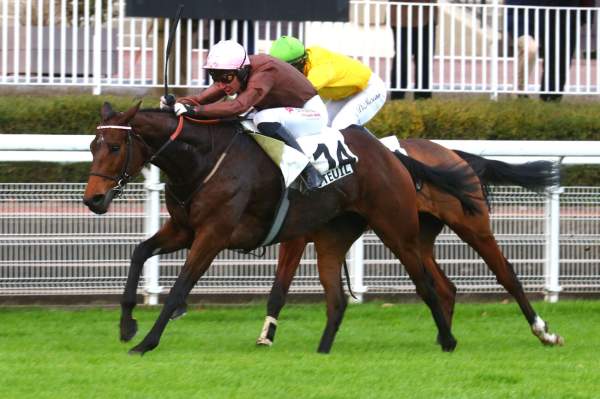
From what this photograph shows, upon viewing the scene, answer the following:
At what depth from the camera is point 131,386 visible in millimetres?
6109

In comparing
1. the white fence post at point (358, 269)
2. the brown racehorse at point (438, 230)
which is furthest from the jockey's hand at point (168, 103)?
the white fence post at point (358, 269)

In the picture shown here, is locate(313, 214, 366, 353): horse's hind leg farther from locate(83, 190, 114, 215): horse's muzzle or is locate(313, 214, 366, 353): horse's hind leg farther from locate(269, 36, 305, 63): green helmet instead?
locate(83, 190, 114, 215): horse's muzzle

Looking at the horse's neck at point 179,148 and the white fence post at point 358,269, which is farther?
the white fence post at point 358,269

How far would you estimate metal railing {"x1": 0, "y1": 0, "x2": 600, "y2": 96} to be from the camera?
12164 mm

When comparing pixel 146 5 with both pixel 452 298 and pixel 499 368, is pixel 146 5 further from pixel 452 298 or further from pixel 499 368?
pixel 499 368

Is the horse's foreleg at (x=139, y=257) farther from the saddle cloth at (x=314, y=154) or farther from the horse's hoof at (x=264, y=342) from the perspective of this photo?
the horse's hoof at (x=264, y=342)

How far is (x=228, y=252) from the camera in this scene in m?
9.70

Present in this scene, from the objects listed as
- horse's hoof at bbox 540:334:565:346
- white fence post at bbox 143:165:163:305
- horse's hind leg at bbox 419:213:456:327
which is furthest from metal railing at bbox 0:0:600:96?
horse's hoof at bbox 540:334:565:346

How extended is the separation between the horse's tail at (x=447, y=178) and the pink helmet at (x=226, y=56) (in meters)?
1.23

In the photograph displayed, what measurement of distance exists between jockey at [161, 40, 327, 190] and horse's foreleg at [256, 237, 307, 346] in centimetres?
76

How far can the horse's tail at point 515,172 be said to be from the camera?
28.6 ft

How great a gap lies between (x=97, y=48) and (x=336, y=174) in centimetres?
478

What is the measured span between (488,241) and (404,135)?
356cm

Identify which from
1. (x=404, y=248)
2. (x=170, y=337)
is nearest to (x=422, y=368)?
(x=404, y=248)
